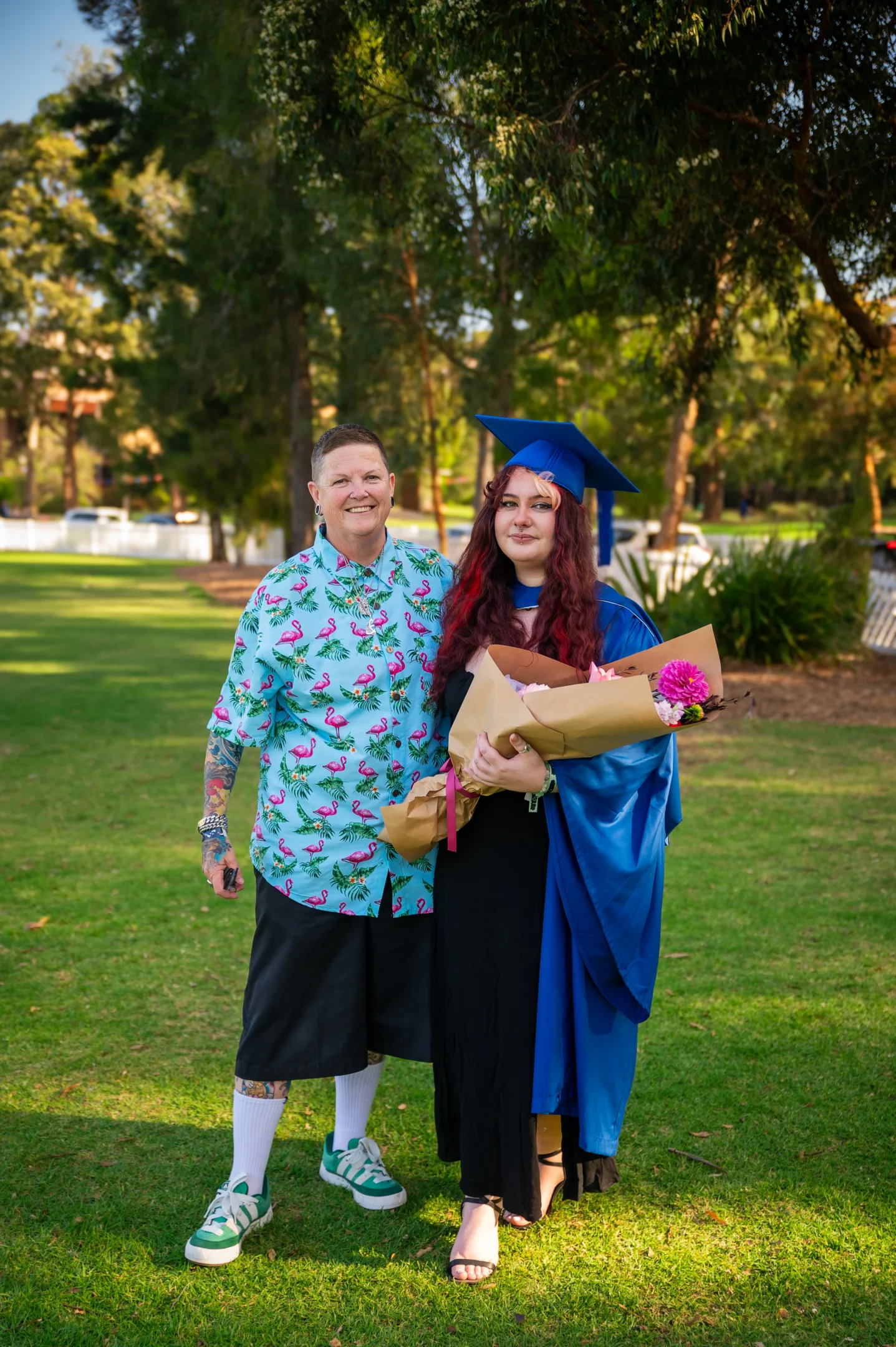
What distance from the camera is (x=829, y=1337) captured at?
2629 millimetres

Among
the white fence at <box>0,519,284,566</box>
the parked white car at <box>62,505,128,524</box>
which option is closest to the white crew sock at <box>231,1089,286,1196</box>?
the white fence at <box>0,519,284,566</box>

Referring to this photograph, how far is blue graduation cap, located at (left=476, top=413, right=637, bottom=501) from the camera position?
295 centimetres

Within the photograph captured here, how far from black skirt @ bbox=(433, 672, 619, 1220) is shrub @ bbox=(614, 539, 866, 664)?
9862mm

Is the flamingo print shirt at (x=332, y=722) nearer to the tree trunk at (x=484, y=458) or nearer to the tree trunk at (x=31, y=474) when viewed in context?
the tree trunk at (x=484, y=458)

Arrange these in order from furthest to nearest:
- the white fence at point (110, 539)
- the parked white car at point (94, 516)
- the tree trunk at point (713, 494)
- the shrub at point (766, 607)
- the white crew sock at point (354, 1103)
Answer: the parked white car at point (94, 516) → the tree trunk at point (713, 494) → the white fence at point (110, 539) → the shrub at point (766, 607) → the white crew sock at point (354, 1103)

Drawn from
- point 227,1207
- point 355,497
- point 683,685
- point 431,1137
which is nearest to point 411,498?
point 431,1137

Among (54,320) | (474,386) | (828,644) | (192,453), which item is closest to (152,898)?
(828,644)

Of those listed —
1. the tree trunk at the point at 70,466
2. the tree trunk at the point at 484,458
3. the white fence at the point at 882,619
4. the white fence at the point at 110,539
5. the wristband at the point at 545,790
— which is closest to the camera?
the wristband at the point at 545,790

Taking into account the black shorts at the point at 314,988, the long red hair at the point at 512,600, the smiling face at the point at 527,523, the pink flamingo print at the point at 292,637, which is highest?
the smiling face at the point at 527,523

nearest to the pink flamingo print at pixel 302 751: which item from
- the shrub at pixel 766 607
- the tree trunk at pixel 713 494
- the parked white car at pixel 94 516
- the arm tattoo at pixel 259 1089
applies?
the arm tattoo at pixel 259 1089

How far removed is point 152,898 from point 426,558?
3276 millimetres

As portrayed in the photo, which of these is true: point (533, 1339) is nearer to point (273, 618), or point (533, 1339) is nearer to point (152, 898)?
point (273, 618)

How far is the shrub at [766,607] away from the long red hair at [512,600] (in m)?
9.65

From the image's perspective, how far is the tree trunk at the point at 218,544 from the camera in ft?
115
